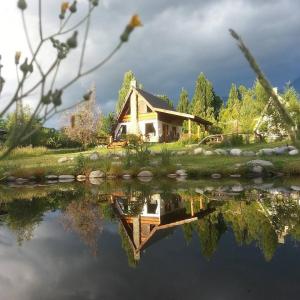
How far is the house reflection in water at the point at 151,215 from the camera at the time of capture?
22.8 ft

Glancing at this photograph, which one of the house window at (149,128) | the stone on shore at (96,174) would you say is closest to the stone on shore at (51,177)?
the stone on shore at (96,174)

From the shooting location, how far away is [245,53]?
3.56 ft

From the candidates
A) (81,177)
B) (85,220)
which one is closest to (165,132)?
(81,177)

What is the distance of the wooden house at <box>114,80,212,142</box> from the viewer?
38031mm

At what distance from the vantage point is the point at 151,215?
8.81 metres

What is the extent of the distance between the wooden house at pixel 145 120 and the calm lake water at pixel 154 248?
2685 cm

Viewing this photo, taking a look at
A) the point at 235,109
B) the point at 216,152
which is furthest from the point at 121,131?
the point at 216,152

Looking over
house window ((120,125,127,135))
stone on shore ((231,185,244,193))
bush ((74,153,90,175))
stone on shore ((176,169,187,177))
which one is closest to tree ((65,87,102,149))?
house window ((120,125,127,135))

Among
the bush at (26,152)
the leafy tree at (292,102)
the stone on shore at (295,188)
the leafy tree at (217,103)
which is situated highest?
the leafy tree at (217,103)

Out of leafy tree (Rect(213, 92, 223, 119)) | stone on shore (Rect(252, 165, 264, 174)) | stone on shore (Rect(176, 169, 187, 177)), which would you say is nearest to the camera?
stone on shore (Rect(252, 165, 264, 174))

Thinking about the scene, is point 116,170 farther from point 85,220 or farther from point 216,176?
point 85,220

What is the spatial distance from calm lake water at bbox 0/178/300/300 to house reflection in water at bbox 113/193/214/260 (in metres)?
0.02

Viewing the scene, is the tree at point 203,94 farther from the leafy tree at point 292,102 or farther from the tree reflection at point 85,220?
the tree reflection at point 85,220

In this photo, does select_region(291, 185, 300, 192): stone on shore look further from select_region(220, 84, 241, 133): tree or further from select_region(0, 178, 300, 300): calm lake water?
select_region(220, 84, 241, 133): tree
